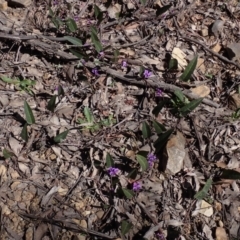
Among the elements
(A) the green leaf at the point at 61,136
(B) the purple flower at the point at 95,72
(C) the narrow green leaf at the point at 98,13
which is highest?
(C) the narrow green leaf at the point at 98,13

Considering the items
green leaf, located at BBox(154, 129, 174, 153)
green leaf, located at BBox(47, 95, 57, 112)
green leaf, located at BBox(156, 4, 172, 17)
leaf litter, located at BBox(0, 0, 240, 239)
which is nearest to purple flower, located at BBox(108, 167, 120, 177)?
leaf litter, located at BBox(0, 0, 240, 239)

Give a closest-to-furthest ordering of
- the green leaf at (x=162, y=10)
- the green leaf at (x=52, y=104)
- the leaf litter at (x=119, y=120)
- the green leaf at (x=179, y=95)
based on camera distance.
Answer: the leaf litter at (x=119, y=120)
the green leaf at (x=52, y=104)
the green leaf at (x=179, y=95)
the green leaf at (x=162, y=10)

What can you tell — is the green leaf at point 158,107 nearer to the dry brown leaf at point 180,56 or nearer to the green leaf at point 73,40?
the dry brown leaf at point 180,56

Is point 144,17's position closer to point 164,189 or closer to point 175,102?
point 175,102

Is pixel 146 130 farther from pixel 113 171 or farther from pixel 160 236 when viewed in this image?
pixel 160 236

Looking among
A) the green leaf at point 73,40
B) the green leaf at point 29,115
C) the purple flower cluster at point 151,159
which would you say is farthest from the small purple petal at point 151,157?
the green leaf at point 73,40

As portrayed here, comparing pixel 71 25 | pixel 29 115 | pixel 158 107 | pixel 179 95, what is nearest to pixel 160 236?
pixel 158 107

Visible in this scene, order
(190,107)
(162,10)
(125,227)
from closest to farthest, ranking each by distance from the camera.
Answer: (125,227)
(190,107)
(162,10)

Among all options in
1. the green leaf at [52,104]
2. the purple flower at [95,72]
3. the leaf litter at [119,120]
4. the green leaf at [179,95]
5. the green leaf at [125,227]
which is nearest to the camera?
the green leaf at [125,227]
